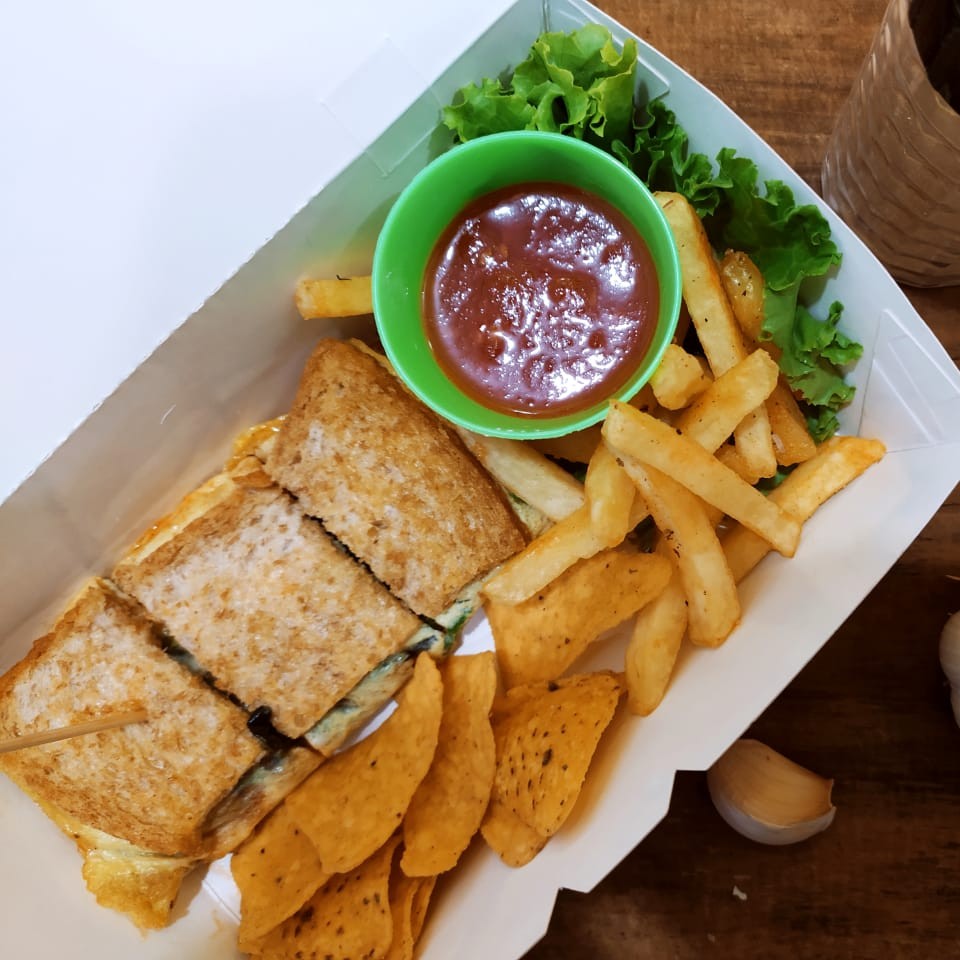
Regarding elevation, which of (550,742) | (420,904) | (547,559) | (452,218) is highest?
(452,218)

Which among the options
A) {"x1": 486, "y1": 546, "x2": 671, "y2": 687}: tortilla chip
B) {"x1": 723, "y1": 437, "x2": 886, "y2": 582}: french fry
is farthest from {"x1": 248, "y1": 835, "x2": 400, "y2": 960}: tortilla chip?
{"x1": 723, "y1": 437, "x2": 886, "y2": 582}: french fry

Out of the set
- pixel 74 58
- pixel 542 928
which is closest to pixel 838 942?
pixel 542 928

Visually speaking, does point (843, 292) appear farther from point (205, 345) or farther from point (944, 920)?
point (944, 920)

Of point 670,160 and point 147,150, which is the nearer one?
point 670,160

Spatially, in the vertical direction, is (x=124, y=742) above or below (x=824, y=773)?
above

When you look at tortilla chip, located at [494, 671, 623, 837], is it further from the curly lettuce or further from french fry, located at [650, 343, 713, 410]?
the curly lettuce

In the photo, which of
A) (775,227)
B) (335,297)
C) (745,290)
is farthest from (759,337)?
(335,297)

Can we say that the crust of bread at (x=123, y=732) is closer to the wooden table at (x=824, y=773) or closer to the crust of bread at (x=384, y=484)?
the crust of bread at (x=384, y=484)

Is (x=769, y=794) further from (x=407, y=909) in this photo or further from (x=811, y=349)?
(x=811, y=349)
